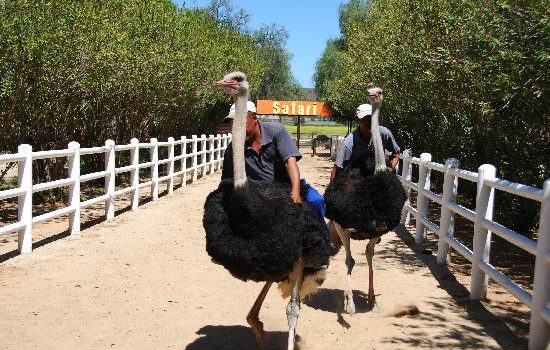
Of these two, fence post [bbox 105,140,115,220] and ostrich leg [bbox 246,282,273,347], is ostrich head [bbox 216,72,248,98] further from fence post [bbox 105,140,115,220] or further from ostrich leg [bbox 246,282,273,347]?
fence post [bbox 105,140,115,220]

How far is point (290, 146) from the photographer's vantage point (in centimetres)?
518

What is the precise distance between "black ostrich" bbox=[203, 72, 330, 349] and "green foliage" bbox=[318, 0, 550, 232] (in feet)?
10.4

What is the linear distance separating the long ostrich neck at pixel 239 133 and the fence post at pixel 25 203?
4.83 metres

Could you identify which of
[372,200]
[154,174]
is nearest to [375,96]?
[372,200]

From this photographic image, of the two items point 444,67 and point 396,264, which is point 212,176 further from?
point 396,264

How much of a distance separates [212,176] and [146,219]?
35.5ft

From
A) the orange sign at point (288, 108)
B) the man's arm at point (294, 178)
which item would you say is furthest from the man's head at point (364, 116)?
the orange sign at point (288, 108)

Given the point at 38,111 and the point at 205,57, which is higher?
the point at 205,57

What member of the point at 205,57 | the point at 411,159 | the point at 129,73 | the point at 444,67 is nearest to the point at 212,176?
the point at 205,57

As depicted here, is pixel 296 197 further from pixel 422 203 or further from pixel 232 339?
pixel 422 203

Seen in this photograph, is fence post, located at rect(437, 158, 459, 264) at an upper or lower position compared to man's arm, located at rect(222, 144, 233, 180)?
lower

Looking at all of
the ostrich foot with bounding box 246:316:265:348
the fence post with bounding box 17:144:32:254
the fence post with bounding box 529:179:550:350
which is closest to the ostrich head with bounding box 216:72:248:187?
Answer: the ostrich foot with bounding box 246:316:265:348

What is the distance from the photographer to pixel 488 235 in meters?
6.96

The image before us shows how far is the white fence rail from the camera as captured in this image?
5.26 m
